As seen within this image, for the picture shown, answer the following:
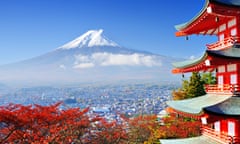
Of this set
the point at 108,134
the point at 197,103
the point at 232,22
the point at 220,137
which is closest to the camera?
the point at 220,137

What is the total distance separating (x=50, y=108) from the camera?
21000mm

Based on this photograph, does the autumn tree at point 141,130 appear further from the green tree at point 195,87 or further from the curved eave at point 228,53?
the curved eave at point 228,53

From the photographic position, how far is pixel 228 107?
8.45 metres

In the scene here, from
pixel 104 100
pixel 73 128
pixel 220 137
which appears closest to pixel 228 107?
pixel 220 137

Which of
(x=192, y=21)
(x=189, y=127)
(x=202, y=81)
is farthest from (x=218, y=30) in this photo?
(x=202, y=81)

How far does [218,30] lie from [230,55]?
2458 millimetres

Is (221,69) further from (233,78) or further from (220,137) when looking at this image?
(220,137)

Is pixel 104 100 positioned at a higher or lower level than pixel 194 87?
lower

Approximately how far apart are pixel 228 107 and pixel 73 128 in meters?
14.3

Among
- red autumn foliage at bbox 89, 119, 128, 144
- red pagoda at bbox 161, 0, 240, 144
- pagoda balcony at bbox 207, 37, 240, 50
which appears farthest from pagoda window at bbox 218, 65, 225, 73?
red autumn foliage at bbox 89, 119, 128, 144

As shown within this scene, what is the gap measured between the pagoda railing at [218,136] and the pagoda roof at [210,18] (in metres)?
3.04

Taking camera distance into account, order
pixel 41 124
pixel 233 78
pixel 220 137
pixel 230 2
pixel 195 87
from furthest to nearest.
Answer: pixel 195 87 → pixel 41 124 → pixel 233 78 → pixel 220 137 → pixel 230 2

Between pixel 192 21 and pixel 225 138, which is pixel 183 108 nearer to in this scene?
pixel 225 138

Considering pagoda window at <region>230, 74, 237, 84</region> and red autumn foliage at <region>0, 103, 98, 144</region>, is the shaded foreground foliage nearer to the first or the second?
red autumn foliage at <region>0, 103, 98, 144</region>
